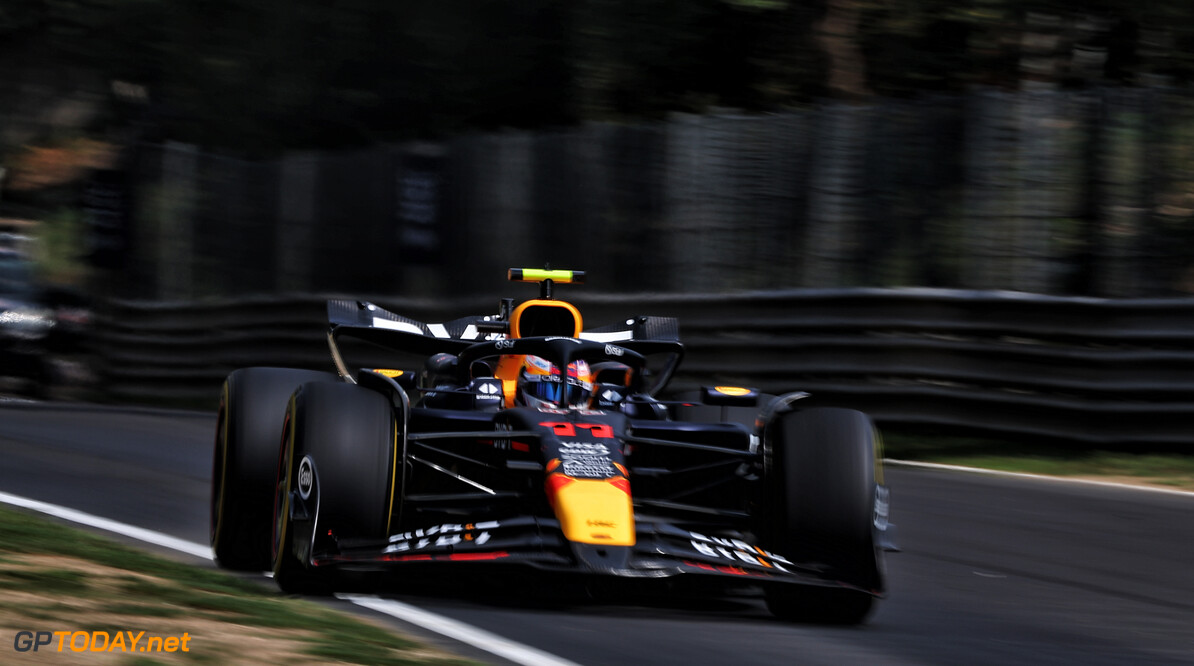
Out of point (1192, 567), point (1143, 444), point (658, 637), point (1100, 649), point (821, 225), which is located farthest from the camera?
point (821, 225)

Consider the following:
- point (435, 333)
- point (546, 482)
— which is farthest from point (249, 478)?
point (435, 333)

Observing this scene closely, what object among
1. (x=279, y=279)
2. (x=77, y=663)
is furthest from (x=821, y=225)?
(x=77, y=663)

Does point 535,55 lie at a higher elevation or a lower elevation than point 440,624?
higher

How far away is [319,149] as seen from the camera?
23.8 m

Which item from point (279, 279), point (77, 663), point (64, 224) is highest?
point (77, 663)

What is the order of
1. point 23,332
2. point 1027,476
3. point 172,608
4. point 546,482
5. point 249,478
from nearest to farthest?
point 172,608 → point 546,482 → point 249,478 → point 1027,476 → point 23,332

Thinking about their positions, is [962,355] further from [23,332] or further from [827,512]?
[23,332]

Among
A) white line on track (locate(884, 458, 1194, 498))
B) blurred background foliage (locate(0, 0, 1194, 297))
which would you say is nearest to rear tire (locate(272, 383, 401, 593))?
white line on track (locate(884, 458, 1194, 498))

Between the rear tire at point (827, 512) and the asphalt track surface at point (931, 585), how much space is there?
0.38 feet

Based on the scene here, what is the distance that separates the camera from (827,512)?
21.1 ft

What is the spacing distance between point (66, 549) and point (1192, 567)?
5282mm

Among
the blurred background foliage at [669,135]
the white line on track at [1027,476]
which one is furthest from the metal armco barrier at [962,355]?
the white line on track at [1027,476]

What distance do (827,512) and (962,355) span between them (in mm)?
6337

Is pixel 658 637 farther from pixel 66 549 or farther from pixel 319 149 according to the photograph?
pixel 319 149
